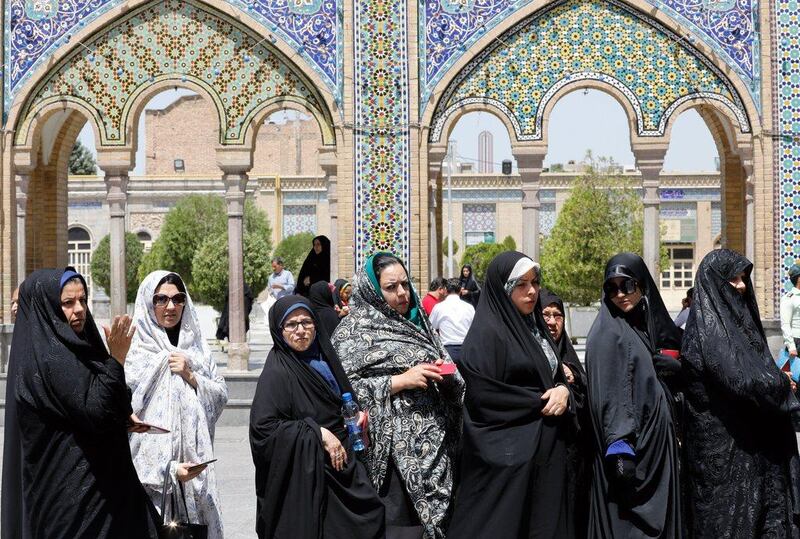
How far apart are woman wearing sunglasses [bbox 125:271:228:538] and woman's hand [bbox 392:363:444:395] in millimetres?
853

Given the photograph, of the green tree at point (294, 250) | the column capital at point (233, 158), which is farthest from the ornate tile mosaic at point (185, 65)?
the green tree at point (294, 250)

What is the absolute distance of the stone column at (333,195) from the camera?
1334 centimetres

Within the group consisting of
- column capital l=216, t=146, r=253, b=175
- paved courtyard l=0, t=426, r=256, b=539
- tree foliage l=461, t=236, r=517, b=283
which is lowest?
paved courtyard l=0, t=426, r=256, b=539

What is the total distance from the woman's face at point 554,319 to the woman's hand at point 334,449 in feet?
4.66

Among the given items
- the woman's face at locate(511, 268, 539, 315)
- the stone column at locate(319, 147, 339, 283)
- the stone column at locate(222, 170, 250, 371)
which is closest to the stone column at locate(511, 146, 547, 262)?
the stone column at locate(319, 147, 339, 283)

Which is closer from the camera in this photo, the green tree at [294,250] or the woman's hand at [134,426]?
the woman's hand at [134,426]

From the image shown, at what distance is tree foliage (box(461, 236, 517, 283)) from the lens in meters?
37.0

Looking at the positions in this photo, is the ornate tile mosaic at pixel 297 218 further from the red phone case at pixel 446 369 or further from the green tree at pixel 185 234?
the red phone case at pixel 446 369

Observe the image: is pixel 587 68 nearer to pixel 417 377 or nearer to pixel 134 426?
pixel 417 377

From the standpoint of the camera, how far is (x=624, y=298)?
5.05 meters

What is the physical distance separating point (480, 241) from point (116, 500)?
38.1 meters

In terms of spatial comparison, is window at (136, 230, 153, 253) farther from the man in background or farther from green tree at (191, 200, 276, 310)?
the man in background

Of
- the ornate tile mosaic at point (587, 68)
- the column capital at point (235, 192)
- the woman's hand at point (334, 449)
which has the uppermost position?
the ornate tile mosaic at point (587, 68)

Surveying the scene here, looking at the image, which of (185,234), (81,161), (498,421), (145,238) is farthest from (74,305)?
(81,161)
